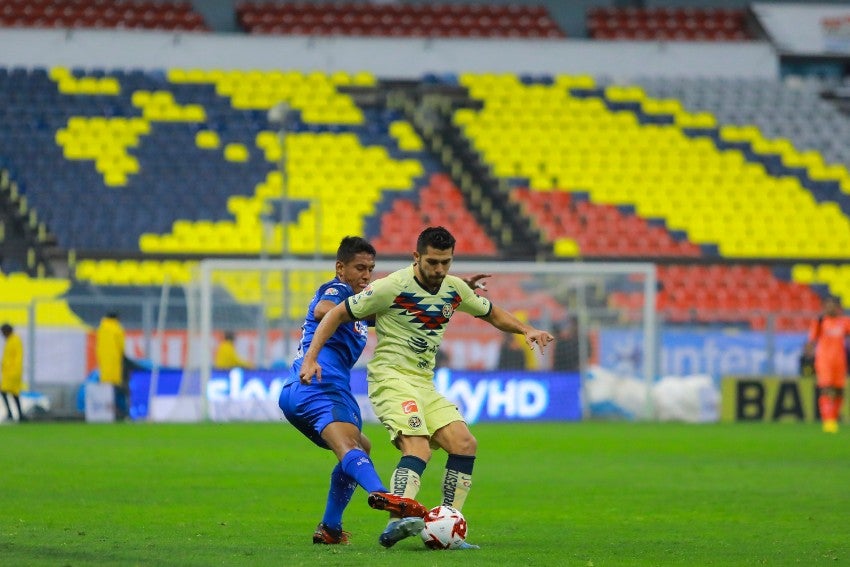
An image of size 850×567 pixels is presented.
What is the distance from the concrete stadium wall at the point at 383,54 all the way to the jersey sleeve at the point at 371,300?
3395cm

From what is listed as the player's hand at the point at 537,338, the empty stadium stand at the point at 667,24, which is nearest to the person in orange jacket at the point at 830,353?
the player's hand at the point at 537,338

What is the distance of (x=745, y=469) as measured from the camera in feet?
50.6

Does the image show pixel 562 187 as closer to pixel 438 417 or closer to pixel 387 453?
pixel 387 453

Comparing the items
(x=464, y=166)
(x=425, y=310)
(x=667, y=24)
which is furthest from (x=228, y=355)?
(x=667, y=24)

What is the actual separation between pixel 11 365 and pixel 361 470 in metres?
18.2

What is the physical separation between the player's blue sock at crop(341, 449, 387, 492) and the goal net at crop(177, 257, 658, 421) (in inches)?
689

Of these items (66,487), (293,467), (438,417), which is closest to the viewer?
(438,417)

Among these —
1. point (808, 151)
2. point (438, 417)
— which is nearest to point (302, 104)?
point (808, 151)

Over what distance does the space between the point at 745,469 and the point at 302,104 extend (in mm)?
25932

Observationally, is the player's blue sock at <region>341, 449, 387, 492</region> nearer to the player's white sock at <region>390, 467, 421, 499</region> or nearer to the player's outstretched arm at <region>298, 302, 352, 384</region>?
the player's white sock at <region>390, 467, 421, 499</region>

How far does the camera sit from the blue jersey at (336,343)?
8562mm

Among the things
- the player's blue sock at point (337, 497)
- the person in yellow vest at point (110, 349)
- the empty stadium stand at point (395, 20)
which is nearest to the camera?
the player's blue sock at point (337, 497)

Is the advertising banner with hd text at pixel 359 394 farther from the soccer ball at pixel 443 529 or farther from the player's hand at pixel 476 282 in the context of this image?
the soccer ball at pixel 443 529

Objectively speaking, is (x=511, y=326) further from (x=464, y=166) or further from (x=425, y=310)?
(x=464, y=166)
